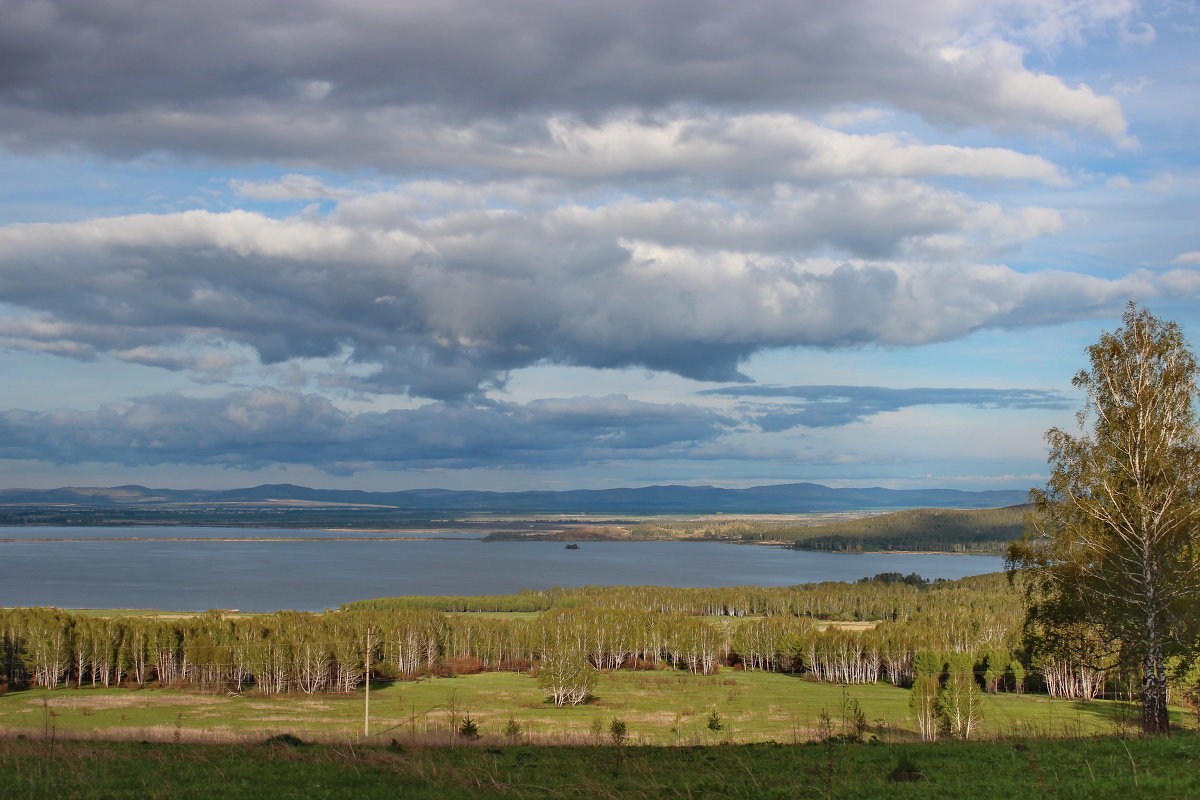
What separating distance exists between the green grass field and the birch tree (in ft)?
59.5

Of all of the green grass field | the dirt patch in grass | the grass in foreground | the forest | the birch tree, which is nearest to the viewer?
the grass in foreground

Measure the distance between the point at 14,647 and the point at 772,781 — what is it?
239 ft

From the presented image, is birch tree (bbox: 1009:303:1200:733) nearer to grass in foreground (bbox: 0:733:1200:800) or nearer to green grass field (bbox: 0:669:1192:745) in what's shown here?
grass in foreground (bbox: 0:733:1200:800)

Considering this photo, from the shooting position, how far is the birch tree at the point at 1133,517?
65.3ft

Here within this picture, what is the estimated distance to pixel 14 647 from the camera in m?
65.4

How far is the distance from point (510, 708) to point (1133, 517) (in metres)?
43.5

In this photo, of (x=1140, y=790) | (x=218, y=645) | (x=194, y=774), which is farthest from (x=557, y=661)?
(x=1140, y=790)

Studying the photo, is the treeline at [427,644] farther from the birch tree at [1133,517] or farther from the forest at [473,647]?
the birch tree at [1133,517]

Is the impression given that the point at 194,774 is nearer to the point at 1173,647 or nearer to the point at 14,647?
the point at 1173,647

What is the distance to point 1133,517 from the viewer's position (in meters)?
20.4

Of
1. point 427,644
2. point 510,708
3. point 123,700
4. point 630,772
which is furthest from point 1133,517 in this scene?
point 427,644

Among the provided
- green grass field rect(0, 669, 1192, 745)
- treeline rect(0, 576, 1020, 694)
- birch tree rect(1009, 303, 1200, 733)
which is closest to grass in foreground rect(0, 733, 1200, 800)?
birch tree rect(1009, 303, 1200, 733)

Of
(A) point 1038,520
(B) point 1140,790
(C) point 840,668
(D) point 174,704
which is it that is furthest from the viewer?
(C) point 840,668

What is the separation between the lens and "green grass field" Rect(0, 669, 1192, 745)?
43969mm
